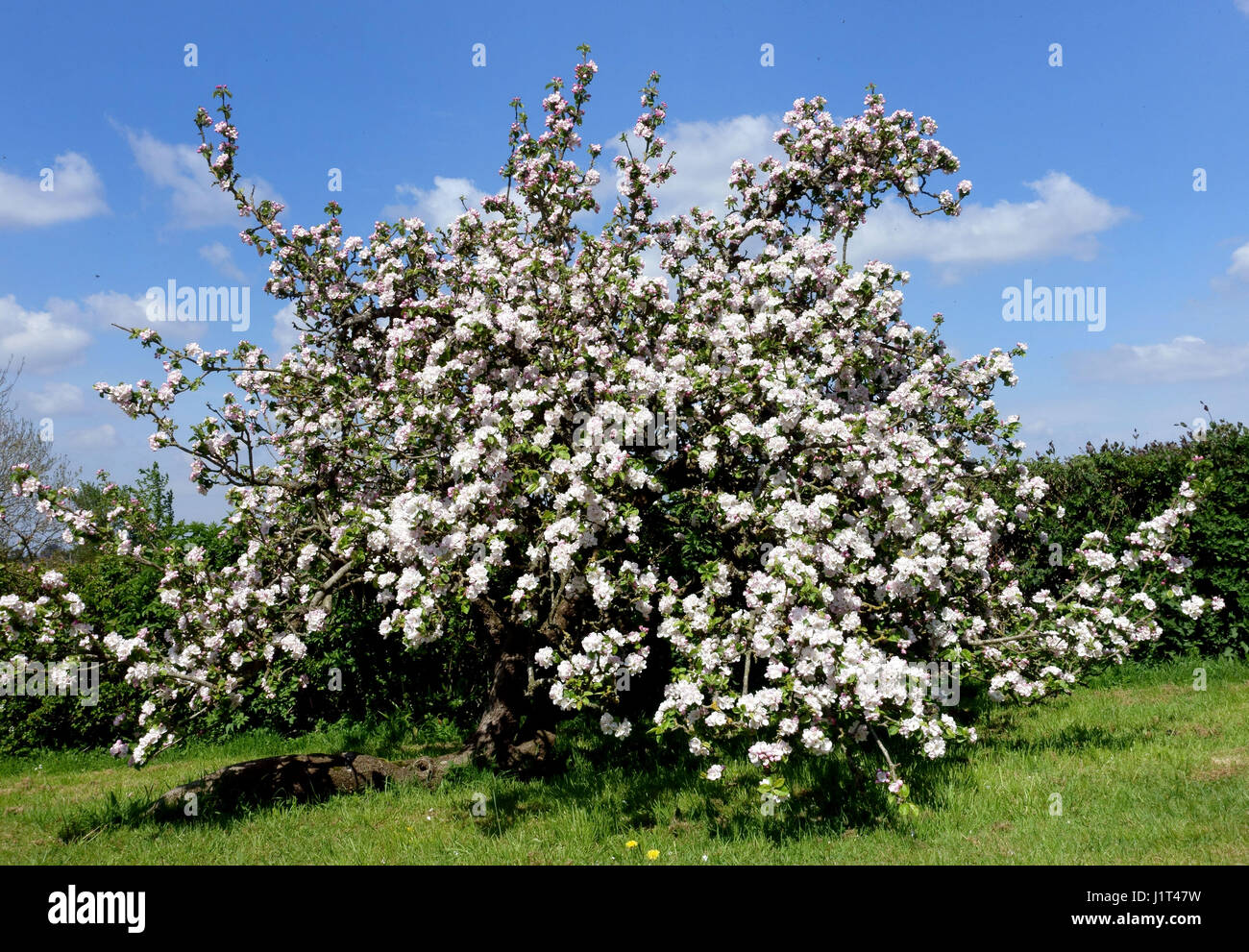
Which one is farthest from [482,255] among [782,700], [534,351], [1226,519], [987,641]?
[1226,519]

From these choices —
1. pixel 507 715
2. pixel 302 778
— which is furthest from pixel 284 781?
pixel 507 715

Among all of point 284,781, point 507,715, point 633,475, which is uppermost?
point 633,475

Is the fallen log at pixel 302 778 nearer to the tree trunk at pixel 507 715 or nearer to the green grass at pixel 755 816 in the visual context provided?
the tree trunk at pixel 507 715

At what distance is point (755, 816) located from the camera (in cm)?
663

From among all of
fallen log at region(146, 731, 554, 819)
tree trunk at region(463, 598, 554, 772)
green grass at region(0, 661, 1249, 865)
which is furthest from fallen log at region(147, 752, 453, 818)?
tree trunk at region(463, 598, 554, 772)

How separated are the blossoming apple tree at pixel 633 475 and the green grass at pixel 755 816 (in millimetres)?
781

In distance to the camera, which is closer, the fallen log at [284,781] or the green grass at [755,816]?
the green grass at [755,816]

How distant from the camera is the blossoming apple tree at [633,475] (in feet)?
20.0

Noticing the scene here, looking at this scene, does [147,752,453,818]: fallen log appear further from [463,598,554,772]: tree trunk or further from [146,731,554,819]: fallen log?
[463,598,554,772]: tree trunk

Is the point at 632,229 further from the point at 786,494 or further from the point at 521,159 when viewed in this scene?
the point at 786,494

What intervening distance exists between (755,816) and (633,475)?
122 inches

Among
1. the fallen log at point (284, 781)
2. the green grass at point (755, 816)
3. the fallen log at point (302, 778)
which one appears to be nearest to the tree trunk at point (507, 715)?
the fallen log at point (302, 778)

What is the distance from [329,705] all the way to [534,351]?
6833mm

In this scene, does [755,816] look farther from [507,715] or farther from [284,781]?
[284,781]
